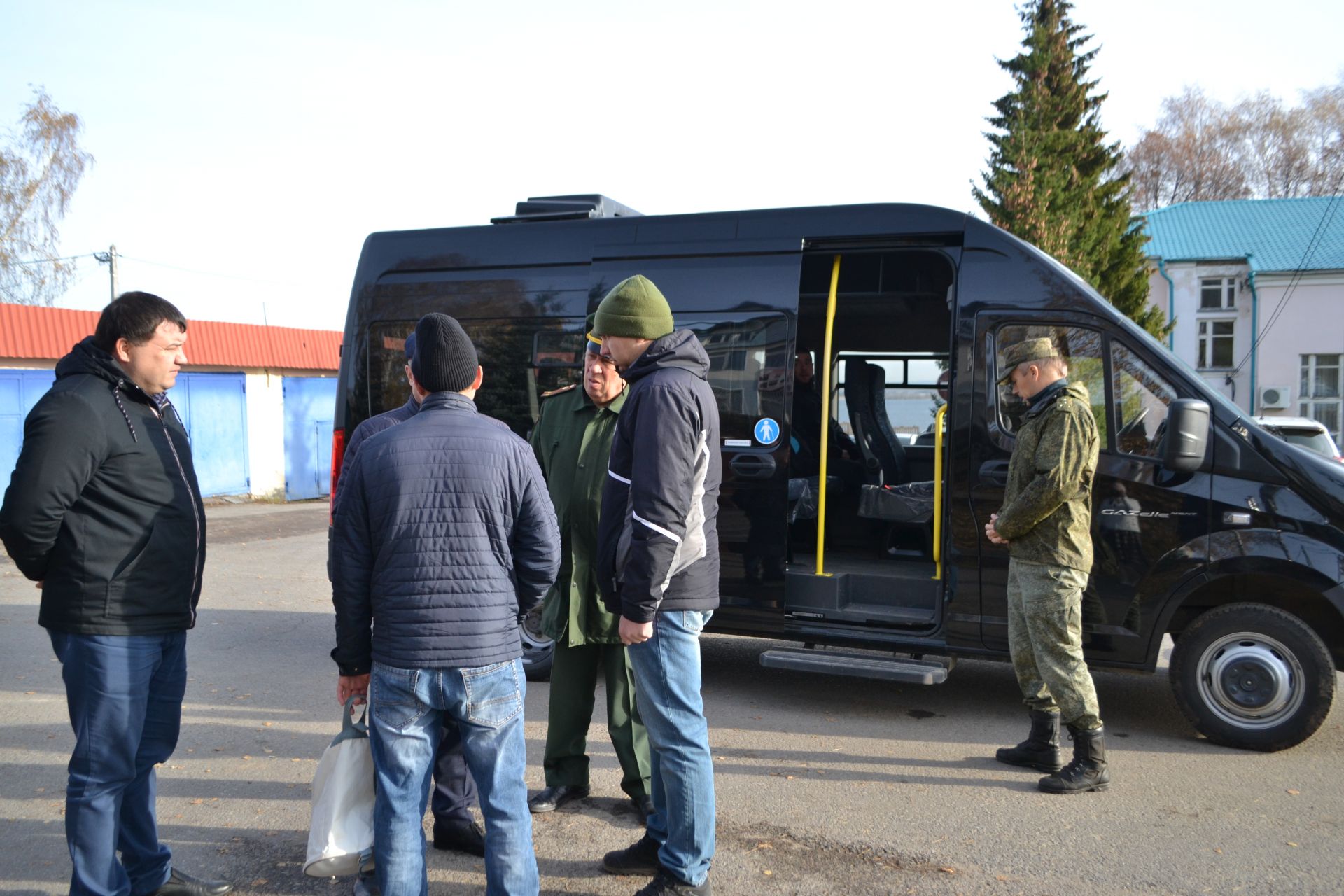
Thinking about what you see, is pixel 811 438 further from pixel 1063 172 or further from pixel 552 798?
pixel 1063 172

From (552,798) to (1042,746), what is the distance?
2299 millimetres

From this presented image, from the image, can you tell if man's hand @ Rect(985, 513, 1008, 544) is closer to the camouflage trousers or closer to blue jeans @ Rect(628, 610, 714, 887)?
the camouflage trousers

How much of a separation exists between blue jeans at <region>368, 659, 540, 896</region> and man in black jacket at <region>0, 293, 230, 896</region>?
0.86 meters

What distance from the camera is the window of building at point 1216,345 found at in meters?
29.2

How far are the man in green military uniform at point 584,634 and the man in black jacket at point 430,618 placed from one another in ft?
4.26

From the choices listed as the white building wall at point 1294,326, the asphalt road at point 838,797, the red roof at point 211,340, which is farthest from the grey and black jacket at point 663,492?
the white building wall at point 1294,326

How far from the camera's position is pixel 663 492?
318 cm

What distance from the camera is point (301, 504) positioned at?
19875 millimetres

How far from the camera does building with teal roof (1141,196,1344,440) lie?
2780cm

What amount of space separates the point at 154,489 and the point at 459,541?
1090 mm

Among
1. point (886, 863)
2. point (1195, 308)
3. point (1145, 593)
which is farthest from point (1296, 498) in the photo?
point (1195, 308)

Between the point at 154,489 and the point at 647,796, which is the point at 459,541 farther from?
the point at 647,796

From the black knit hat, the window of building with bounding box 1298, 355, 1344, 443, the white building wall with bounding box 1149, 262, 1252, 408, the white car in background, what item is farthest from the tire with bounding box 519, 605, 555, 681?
the window of building with bounding box 1298, 355, 1344, 443

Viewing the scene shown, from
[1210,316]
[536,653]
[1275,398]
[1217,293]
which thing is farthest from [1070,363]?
[1217,293]
